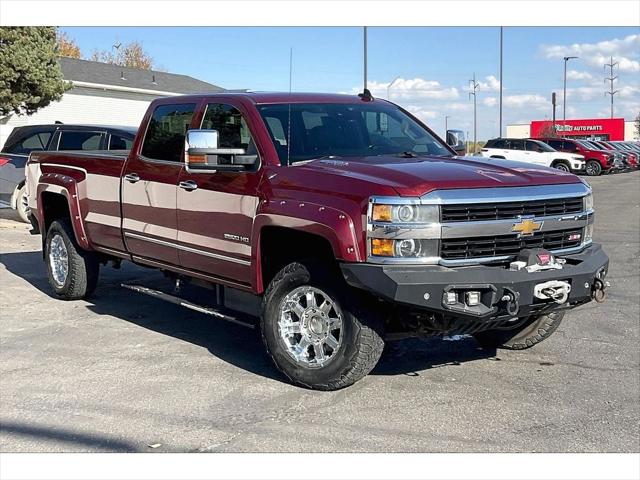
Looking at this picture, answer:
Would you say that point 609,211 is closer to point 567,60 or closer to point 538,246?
point 538,246

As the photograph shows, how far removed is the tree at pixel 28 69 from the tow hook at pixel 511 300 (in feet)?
70.2

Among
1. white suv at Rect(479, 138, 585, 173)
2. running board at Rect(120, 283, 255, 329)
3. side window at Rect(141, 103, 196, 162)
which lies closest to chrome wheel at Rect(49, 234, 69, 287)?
running board at Rect(120, 283, 255, 329)

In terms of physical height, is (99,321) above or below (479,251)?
below

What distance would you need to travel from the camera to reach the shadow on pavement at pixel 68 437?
438 cm

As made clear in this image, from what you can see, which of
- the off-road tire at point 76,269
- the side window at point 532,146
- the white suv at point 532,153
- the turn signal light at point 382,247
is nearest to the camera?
the turn signal light at point 382,247

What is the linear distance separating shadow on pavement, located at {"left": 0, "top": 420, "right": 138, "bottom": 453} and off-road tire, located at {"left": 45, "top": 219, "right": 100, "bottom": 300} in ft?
11.5

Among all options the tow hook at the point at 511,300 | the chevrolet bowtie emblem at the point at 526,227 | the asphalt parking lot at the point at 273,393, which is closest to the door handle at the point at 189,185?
the asphalt parking lot at the point at 273,393

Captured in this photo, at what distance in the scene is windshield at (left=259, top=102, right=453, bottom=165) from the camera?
5.96 meters

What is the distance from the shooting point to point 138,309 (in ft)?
26.5

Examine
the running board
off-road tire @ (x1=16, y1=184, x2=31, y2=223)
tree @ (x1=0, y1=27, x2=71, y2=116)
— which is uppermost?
tree @ (x1=0, y1=27, x2=71, y2=116)

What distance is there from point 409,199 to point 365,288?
60 centimetres

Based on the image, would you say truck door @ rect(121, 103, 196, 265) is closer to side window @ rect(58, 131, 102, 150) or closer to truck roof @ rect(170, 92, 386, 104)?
truck roof @ rect(170, 92, 386, 104)

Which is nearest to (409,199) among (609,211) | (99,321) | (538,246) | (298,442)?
(538,246)

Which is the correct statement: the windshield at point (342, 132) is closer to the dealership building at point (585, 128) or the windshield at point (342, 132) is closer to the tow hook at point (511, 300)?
the tow hook at point (511, 300)
